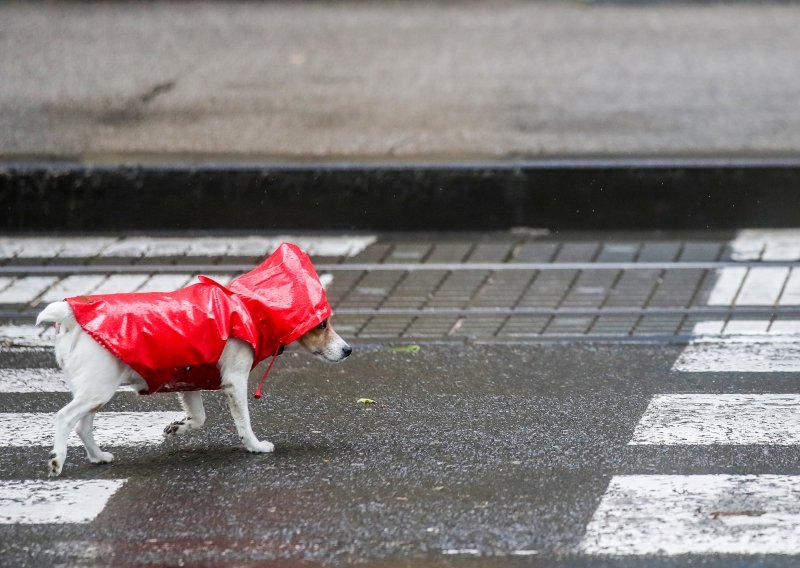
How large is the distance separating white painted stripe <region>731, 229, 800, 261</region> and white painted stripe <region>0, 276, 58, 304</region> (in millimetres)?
4459

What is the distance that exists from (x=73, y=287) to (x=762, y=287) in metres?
4.25

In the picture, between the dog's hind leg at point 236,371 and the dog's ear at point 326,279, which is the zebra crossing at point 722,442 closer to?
the dog's hind leg at point 236,371

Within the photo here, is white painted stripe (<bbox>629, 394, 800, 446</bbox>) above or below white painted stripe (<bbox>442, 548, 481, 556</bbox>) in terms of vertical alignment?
below

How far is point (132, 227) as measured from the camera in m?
9.94

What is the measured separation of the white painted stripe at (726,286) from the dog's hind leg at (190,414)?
134 inches

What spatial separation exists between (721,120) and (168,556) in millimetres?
7820

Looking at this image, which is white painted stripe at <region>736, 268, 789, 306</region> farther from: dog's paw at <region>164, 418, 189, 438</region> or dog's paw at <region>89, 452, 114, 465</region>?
dog's paw at <region>89, 452, 114, 465</region>

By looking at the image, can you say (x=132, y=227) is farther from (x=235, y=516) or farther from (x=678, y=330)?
(x=235, y=516)

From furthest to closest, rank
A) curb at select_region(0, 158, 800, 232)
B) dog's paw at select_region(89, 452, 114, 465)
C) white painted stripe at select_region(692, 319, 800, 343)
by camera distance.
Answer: curb at select_region(0, 158, 800, 232) < white painted stripe at select_region(692, 319, 800, 343) < dog's paw at select_region(89, 452, 114, 465)

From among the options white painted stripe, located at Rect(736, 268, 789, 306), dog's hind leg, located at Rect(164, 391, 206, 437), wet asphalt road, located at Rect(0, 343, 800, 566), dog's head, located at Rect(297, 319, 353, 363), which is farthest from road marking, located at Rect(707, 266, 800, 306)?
dog's hind leg, located at Rect(164, 391, 206, 437)

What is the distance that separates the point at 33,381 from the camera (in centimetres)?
683

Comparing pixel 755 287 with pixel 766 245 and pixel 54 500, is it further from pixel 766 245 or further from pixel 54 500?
pixel 54 500

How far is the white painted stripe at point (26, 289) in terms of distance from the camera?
8.09 m

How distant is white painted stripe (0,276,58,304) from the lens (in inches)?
318
